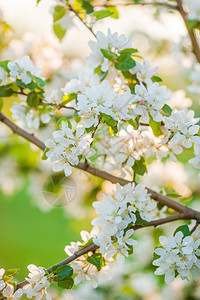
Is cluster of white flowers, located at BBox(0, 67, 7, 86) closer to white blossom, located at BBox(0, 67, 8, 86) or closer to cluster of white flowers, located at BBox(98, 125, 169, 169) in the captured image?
white blossom, located at BBox(0, 67, 8, 86)

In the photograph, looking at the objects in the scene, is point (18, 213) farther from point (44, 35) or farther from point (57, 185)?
point (57, 185)

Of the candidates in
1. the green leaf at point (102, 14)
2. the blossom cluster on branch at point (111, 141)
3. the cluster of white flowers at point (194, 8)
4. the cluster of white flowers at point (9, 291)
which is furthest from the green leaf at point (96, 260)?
the cluster of white flowers at point (194, 8)

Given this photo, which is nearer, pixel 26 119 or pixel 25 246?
pixel 26 119

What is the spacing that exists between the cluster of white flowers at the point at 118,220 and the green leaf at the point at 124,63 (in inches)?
8.7

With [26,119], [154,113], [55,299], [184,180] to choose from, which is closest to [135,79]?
[154,113]

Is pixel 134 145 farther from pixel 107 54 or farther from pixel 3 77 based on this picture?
pixel 3 77

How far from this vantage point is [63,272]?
71cm

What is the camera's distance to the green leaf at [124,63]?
772 millimetres

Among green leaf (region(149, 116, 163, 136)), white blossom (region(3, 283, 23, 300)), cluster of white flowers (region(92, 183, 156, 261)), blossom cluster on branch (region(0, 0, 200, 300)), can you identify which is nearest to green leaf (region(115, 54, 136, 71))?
blossom cluster on branch (region(0, 0, 200, 300))

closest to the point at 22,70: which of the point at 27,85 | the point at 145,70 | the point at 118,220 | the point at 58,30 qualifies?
the point at 27,85

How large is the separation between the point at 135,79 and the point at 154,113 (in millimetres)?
130

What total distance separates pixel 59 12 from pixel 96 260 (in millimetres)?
503

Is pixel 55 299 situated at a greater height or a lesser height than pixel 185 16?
lesser

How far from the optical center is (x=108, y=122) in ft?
2.21
